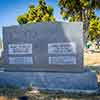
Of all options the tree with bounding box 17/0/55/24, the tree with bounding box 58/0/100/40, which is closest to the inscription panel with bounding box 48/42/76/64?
the tree with bounding box 58/0/100/40

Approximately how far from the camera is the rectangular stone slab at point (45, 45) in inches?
405

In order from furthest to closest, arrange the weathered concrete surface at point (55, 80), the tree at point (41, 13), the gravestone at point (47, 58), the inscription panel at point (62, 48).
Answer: the tree at point (41, 13), the inscription panel at point (62, 48), the gravestone at point (47, 58), the weathered concrete surface at point (55, 80)

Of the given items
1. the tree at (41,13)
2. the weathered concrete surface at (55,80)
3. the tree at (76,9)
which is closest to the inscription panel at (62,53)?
the weathered concrete surface at (55,80)

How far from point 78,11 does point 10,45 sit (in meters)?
26.8

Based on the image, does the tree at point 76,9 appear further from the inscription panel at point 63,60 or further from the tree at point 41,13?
the inscription panel at point 63,60

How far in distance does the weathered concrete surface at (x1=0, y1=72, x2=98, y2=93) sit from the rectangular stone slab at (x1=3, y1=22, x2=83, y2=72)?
14.4 inches

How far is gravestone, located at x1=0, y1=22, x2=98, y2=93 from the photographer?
33.4ft

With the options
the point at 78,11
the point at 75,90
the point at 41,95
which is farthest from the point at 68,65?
the point at 78,11

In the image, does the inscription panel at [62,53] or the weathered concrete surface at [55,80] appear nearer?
the weathered concrete surface at [55,80]

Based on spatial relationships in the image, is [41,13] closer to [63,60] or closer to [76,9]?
[76,9]

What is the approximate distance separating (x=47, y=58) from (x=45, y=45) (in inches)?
19.0

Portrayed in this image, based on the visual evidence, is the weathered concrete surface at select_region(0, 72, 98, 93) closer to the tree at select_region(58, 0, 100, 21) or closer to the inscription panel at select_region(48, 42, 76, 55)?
the inscription panel at select_region(48, 42, 76, 55)

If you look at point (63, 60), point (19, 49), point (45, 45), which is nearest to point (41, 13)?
point (19, 49)

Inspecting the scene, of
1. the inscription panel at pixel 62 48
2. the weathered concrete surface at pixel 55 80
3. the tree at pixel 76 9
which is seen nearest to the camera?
the weathered concrete surface at pixel 55 80
